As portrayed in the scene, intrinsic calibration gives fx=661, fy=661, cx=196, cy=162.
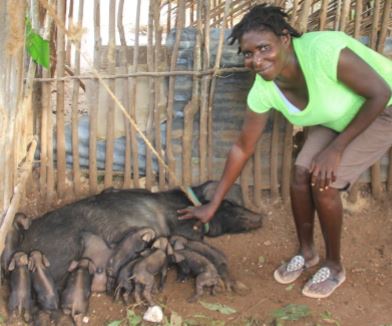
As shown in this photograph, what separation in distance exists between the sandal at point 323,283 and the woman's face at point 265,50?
118 cm

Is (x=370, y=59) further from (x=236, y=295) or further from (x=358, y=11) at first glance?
(x=236, y=295)

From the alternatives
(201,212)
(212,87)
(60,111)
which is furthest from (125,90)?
(201,212)

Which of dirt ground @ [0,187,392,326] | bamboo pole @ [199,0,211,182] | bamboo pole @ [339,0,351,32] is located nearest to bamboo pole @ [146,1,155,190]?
bamboo pole @ [199,0,211,182]

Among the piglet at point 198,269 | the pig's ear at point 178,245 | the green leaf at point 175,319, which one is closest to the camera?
the green leaf at point 175,319

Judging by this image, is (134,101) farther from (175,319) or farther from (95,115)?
(175,319)

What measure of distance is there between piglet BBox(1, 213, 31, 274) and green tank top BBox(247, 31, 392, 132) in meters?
1.56

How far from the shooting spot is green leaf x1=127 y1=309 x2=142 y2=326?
339 centimetres

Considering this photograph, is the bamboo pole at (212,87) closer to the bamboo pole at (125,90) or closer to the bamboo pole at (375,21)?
the bamboo pole at (125,90)

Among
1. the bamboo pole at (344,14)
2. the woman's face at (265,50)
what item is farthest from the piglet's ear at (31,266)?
→ the bamboo pole at (344,14)

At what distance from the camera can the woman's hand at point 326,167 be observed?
11.1 feet

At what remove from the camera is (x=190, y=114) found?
434 centimetres

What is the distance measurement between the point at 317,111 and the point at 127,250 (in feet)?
4.36

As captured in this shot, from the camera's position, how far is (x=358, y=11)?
13.4 ft

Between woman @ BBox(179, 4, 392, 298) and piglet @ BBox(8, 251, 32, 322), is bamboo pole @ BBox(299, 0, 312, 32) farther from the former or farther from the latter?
piglet @ BBox(8, 251, 32, 322)
